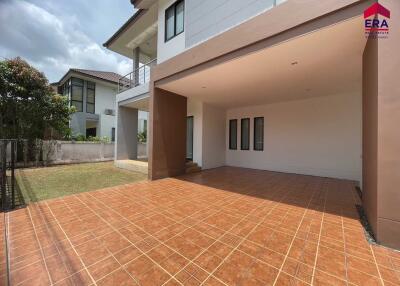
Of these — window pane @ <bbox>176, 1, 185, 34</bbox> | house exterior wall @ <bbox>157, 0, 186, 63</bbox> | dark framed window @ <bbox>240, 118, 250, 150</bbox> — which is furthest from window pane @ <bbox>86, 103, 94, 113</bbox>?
dark framed window @ <bbox>240, 118, 250, 150</bbox>

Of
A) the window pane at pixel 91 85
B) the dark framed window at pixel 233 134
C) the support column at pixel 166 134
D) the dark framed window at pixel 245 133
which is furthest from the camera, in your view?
the window pane at pixel 91 85

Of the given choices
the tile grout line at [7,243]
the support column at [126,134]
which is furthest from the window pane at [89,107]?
the tile grout line at [7,243]

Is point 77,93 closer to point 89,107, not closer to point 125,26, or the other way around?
point 89,107

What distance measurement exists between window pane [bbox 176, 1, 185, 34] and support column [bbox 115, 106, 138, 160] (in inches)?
189

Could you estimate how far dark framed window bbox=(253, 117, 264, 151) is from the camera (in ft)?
26.8

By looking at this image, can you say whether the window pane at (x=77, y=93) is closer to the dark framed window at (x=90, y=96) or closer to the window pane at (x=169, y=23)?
the dark framed window at (x=90, y=96)

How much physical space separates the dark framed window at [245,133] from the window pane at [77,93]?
1204 centimetres

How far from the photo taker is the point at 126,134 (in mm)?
9180

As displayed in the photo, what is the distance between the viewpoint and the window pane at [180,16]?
6000 mm

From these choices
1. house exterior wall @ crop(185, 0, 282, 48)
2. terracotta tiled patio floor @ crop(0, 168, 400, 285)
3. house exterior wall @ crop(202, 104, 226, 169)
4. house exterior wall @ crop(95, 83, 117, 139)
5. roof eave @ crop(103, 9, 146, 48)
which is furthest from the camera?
house exterior wall @ crop(95, 83, 117, 139)

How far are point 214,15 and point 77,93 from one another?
12777mm

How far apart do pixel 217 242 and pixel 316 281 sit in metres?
1.08

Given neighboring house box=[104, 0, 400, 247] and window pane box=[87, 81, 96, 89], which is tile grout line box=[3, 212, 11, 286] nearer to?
neighboring house box=[104, 0, 400, 247]

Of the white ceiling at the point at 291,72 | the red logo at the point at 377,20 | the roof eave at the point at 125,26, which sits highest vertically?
the roof eave at the point at 125,26
